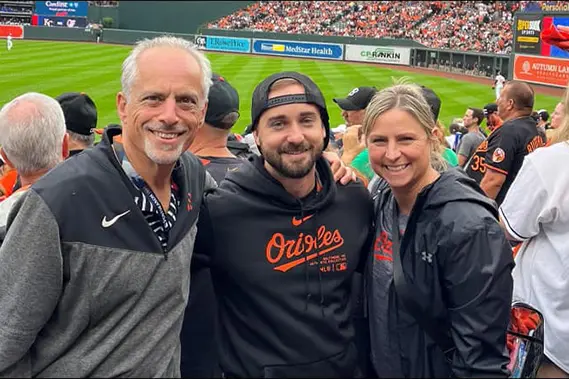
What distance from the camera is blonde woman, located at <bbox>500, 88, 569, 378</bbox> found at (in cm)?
295

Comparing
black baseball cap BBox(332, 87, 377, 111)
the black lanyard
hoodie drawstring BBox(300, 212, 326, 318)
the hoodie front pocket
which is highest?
the black lanyard

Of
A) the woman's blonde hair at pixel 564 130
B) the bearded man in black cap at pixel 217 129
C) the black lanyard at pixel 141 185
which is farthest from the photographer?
the bearded man in black cap at pixel 217 129

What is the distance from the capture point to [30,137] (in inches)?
110

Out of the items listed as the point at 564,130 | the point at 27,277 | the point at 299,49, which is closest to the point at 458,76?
the point at 299,49

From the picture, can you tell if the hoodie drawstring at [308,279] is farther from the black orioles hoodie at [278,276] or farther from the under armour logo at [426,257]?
the under armour logo at [426,257]

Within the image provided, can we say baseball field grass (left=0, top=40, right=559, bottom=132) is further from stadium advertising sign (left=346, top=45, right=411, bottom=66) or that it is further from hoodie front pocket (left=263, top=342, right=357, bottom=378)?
hoodie front pocket (left=263, top=342, right=357, bottom=378)

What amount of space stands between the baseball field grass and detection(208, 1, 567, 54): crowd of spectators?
10185mm

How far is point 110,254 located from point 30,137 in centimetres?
99

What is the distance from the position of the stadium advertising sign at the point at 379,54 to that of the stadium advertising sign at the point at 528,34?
63.7 ft

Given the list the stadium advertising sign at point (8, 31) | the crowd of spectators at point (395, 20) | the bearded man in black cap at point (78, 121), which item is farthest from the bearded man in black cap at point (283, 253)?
the crowd of spectators at point (395, 20)

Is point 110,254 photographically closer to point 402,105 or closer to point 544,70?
point 402,105

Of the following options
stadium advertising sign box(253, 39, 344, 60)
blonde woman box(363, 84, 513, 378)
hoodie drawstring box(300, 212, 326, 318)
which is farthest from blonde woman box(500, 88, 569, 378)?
stadium advertising sign box(253, 39, 344, 60)

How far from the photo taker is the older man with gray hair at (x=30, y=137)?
2.79 m

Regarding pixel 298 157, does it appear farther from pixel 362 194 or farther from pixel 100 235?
pixel 100 235
